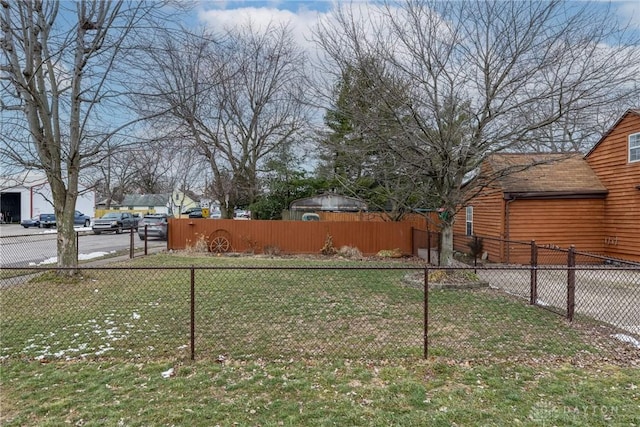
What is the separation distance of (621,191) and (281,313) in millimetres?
12177

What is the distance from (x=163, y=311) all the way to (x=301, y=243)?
1018 centimetres

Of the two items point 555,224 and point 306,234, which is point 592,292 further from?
point 306,234

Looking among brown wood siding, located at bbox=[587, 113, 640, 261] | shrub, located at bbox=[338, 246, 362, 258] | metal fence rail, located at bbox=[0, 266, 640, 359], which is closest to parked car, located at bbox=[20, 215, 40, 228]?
metal fence rail, located at bbox=[0, 266, 640, 359]

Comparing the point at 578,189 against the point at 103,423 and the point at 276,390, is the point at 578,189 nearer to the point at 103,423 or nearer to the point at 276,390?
the point at 276,390

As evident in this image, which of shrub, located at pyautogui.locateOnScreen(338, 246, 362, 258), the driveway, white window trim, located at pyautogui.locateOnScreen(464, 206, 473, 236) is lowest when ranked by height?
the driveway

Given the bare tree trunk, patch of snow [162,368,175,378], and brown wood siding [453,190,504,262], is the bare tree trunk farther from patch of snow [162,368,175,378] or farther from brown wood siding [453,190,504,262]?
patch of snow [162,368,175,378]

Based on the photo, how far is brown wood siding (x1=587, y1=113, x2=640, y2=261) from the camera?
39.2 ft

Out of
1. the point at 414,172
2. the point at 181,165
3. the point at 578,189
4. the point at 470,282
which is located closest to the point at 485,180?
the point at 414,172

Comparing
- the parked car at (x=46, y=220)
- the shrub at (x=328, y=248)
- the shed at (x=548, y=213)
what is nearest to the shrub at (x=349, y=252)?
the shrub at (x=328, y=248)

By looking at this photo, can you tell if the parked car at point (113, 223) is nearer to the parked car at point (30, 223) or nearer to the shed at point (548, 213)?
the parked car at point (30, 223)

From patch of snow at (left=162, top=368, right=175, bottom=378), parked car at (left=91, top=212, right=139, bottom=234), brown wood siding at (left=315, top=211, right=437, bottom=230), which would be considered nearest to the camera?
patch of snow at (left=162, top=368, right=175, bottom=378)

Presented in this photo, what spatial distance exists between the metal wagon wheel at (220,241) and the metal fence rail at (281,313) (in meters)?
6.24

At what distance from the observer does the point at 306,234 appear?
16.1 m

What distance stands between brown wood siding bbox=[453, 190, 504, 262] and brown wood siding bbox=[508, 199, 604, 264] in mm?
430
